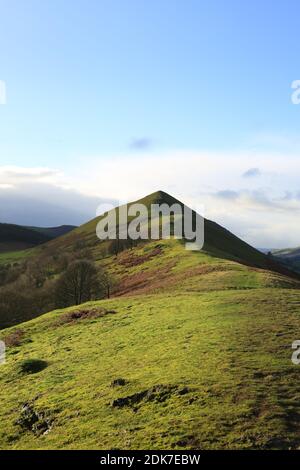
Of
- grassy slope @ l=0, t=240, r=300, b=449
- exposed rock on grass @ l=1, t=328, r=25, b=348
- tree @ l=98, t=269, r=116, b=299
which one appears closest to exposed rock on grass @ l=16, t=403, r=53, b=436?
grassy slope @ l=0, t=240, r=300, b=449

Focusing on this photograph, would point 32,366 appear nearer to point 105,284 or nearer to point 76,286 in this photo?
point 76,286

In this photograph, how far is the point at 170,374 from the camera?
81.3ft

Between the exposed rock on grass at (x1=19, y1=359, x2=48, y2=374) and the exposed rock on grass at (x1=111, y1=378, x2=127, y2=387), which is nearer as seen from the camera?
the exposed rock on grass at (x1=111, y1=378, x2=127, y2=387)

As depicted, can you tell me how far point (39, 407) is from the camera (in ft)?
81.5

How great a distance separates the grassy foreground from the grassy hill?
0.07 metres

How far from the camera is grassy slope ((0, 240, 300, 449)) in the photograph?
18.7 meters

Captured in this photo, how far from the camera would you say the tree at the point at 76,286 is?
73.9 metres

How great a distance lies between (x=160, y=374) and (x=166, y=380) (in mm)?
1281

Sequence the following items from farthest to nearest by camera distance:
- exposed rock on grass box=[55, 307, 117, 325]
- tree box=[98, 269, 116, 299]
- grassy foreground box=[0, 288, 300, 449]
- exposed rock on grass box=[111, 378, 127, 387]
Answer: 1. tree box=[98, 269, 116, 299]
2. exposed rock on grass box=[55, 307, 117, 325]
3. exposed rock on grass box=[111, 378, 127, 387]
4. grassy foreground box=[0, 288, 300, 449]

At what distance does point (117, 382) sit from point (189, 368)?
152 inches

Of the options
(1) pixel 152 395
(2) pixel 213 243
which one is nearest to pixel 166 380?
(1) pixel 152 395

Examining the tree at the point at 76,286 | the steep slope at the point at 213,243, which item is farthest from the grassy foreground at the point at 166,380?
the steep slope at the point at 213,243

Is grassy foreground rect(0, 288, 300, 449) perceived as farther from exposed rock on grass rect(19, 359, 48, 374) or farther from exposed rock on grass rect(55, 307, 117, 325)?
exposed rock on grass rect(55, 307, 117, 325)

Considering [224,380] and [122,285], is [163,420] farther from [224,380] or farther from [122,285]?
[122,285]
